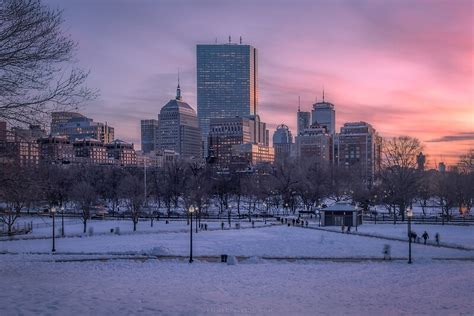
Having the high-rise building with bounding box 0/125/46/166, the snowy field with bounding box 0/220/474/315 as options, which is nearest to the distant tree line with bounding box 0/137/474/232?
the snowy field with bounding box 0/220/474/315

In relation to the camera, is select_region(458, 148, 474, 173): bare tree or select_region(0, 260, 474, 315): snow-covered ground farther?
select_region(458, 148, 474, 173): bare tree

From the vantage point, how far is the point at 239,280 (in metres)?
21.4

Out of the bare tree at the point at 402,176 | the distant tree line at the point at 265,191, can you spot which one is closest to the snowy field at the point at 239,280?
the distant tree line at the point at 265,191

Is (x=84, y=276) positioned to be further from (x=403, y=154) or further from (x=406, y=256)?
(x=403, y=154)

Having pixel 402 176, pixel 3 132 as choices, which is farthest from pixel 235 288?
pixel 402 176

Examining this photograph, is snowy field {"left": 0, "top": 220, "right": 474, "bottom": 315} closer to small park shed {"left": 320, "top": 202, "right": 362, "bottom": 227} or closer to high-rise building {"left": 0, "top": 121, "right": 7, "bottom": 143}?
high-rise building {"left": 0, "top": 121, "right": 7, "bottom": 143}

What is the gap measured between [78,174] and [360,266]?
97756 millimetres

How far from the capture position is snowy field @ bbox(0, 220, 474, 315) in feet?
49.8

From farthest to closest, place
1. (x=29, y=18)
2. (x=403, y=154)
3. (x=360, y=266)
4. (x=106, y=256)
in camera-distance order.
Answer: (x=403, y=154)
(x=106, y=256)
(x=360, y=266)
(x=29, y=18)

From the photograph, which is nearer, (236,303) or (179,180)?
(236,303)

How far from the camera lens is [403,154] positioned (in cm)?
7962

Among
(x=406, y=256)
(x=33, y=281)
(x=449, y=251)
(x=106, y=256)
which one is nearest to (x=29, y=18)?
(x=33, y=281)

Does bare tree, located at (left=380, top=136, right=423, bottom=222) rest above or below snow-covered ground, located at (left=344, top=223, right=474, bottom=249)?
above

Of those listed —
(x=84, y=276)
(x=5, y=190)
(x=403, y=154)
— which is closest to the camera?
(x=5, y=190)
